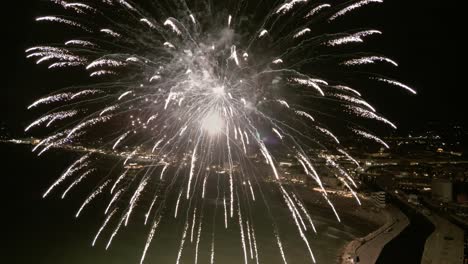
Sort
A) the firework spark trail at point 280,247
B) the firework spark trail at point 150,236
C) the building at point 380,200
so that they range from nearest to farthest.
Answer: the firework spark trail at point 280,247 < the firework spark trail at point 150,236 < the building at point 380,200

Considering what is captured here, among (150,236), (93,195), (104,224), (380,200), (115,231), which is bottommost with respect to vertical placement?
(150,236)

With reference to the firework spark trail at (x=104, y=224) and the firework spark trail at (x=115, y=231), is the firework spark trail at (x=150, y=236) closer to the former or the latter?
the firework spark trail at (x=115, y=231)

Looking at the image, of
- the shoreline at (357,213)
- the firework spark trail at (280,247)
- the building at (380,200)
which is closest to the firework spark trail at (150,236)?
the firework spark trail at (280,247)

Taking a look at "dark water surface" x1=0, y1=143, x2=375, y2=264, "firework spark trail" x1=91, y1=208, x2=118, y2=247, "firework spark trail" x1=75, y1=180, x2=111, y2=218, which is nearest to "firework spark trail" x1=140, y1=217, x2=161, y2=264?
"dark water surface" x1=0, y1=143, x2=375, y2=264

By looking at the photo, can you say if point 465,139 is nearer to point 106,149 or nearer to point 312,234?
point 312,234

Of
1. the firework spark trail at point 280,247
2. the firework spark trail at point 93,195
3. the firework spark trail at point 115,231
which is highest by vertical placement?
the firework spark trail at point 93,195

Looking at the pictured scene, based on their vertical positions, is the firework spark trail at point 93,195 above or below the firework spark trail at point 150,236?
above

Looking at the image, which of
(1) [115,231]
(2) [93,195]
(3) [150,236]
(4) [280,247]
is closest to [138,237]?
(3) [150,236]

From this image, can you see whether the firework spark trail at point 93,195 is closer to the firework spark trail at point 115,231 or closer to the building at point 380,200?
the firework spark trail at point 115,231

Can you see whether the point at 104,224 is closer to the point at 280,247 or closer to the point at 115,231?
the point at 115,231


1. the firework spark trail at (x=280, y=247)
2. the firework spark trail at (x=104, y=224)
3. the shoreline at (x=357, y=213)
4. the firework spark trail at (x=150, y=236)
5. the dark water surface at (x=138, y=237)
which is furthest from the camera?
the firework spark trail at (x=104, y=224)

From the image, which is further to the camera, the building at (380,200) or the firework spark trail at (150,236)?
the building at (380,200)

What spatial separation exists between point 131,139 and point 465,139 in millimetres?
70355

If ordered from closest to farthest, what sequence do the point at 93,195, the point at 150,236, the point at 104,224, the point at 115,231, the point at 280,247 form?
the point at 280,247, the point at 150,236, the point at 115,231, the point at 104,224, the point at 93,195
